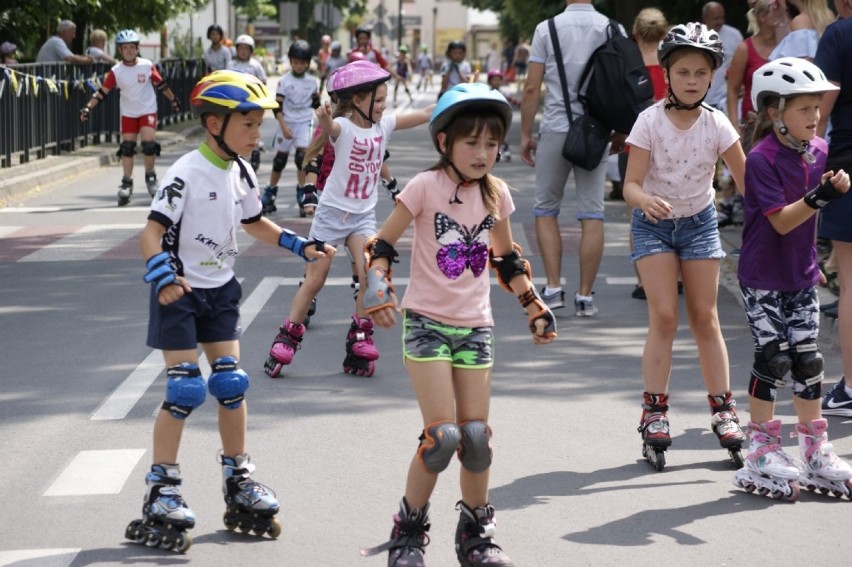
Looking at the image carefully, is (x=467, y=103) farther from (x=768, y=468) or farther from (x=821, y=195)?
(x=768, y=468)

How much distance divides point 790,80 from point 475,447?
78.1 inches

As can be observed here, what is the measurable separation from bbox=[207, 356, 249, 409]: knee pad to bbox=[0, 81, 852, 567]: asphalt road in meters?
0.46

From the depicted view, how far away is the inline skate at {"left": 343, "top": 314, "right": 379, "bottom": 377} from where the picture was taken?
7758 millimetres

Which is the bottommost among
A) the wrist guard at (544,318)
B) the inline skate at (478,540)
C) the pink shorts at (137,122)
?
the inline skate at (478,540)

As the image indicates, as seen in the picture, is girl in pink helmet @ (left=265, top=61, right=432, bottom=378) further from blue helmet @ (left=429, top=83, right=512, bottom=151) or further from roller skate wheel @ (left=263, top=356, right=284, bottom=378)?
blue helmet @ (left=429, top=83, right=512, bottom=151)

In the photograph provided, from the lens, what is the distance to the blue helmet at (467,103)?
4.60 metres

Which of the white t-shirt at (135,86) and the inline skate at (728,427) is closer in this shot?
the inline skate at (728,427)

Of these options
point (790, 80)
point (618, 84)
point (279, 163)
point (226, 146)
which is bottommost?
point (279, 163)

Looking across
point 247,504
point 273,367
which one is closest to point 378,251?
point 247,504

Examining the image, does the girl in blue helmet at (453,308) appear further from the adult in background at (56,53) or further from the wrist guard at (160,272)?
the adult in background at (56,53)

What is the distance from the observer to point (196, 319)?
16.8 ft

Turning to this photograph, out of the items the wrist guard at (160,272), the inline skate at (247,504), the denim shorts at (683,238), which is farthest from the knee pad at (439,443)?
the denim shorts at (683,238)

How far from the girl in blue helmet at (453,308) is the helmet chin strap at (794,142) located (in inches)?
50.8

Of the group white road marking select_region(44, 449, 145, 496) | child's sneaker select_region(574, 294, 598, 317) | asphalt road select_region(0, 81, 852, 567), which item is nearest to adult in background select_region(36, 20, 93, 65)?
asphalt road select_region(0, 81, 852, 567)
